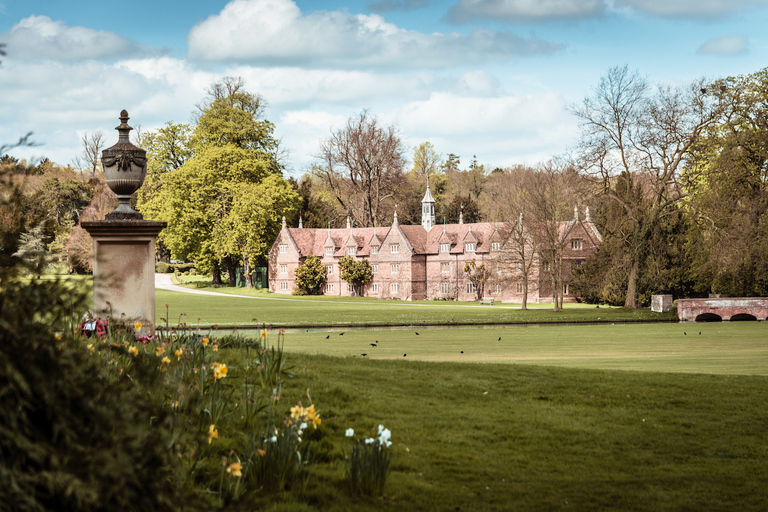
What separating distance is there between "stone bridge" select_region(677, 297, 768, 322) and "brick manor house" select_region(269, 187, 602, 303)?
27457 millimetres

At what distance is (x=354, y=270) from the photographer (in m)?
71.3

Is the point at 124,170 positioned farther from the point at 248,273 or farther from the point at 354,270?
the point at 248,273

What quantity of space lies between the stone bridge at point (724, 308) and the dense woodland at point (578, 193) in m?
2.56

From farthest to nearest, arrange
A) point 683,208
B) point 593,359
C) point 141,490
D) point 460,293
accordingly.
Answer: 1. point 460,293
2. point 683,208
3. point 593,359
4. point 141,490

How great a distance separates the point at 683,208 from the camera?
47500 millimetres

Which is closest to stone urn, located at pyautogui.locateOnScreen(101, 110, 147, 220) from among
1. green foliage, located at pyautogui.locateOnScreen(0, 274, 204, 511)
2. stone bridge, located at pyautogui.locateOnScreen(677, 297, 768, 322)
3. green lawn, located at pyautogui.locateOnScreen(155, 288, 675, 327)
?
green foliage, located at pyautogui.locateOnScreen(0, 274, 204, 511)

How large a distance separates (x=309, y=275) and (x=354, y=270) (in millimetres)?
4506

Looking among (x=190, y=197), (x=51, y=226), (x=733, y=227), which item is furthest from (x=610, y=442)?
(x=190, y=197)

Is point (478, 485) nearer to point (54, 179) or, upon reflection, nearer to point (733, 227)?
point (733, 227)

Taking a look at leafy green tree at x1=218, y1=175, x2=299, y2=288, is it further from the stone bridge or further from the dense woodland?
the stone bridge

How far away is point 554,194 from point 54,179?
60775 millimetres

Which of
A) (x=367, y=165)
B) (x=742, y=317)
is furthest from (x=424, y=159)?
(x=742, y=317)

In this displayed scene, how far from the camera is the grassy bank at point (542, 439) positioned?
5.89 meters

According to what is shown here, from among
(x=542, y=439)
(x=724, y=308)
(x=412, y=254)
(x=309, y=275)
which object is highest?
(x=412, y=254)
